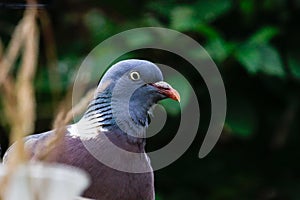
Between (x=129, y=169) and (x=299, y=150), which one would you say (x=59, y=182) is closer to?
(x=129, y=169)

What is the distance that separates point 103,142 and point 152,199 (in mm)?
246

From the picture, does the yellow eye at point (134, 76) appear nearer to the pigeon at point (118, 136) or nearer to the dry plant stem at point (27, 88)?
the pigeon at point (118, 136)

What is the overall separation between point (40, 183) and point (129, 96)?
1599 millimetres

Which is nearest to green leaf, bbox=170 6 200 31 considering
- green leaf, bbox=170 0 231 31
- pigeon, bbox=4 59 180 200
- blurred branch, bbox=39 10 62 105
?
green leaf, bbox=170 0 231 31

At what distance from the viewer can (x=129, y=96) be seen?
2.76 m

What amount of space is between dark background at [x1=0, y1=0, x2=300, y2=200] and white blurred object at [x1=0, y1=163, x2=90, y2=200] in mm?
3183

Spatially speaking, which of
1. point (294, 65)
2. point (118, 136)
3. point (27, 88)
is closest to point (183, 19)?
point (294, 65)

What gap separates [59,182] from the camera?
3.90ft

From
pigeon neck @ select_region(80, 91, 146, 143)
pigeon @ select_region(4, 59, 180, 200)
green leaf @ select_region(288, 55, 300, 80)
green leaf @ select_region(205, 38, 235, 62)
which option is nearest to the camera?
pigeon @ select_region(4, 59, 180, 200)

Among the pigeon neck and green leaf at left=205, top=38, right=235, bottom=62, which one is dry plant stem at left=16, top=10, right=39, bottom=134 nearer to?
the pigeon neck

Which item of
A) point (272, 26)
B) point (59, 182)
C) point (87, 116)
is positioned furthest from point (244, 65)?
point (59, 182)

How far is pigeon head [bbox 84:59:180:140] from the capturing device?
2.72 m

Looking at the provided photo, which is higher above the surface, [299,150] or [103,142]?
[299,150]

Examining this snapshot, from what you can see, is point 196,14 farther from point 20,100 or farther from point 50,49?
point 20,100
